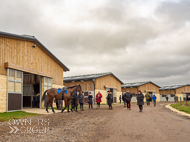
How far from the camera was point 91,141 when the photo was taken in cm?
551

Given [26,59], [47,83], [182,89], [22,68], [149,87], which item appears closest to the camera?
[22,68]

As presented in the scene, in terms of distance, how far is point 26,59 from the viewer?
15711mm

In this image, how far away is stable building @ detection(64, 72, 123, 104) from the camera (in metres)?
Result: 29.0

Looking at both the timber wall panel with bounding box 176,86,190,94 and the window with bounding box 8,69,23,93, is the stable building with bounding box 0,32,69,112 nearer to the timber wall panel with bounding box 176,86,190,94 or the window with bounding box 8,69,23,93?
the window with bounding box 8,69,23,93

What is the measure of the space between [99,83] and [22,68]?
53.9ft

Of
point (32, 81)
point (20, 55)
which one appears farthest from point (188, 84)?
Answer: point (20, 55)

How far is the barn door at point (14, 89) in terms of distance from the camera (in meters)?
13.4

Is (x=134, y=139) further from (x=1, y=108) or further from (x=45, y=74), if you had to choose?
(x=45, y=74)

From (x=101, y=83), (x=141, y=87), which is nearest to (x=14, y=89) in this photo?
(x=101, y=83)

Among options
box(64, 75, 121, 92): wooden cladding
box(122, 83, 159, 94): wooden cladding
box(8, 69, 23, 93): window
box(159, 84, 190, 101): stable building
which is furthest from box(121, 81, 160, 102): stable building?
box(8, 69, 23, 93): window

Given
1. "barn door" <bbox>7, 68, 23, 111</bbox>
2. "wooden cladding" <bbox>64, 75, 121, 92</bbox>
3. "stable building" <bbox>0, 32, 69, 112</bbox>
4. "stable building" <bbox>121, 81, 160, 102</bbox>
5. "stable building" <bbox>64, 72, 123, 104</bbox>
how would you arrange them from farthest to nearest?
"stable building" <bbox>121, 81, 160, 102</bbox> → "wooden cladding" <bbox>64, 75, 121, 92</bbox> → "stable building" <bbox>64, 72, 123, 104</bbox> → "barn door" <bbox>7, 68, 23, 111</bbox> → "stable building" <bbox>0, 32, 69, 112</bbox>

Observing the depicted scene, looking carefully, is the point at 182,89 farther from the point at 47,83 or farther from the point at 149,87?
the point at 47,83

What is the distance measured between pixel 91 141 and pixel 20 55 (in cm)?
1184

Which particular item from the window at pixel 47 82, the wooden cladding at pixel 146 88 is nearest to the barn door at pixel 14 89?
the window at pixel 47 82
